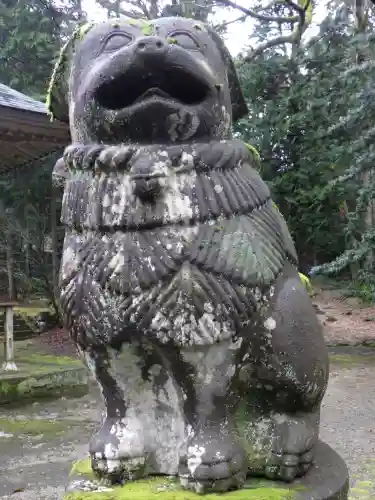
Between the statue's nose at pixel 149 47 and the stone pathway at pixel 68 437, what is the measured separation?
2.34m

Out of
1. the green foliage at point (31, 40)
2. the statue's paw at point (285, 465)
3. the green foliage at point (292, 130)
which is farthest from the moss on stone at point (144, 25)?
the green foliage at point (31, 40)

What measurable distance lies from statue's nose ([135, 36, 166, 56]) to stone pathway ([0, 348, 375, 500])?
234 centimetres

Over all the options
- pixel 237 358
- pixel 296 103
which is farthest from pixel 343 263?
pixel 237 358

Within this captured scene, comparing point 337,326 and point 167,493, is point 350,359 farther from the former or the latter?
point 167,493

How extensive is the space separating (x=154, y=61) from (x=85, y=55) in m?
0.23

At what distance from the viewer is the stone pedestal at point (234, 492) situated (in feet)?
4.62

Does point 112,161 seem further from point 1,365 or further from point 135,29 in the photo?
point 1,365

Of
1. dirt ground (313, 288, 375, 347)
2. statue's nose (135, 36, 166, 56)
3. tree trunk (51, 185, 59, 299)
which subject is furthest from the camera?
tree trunk (51, 185, 59, 299)

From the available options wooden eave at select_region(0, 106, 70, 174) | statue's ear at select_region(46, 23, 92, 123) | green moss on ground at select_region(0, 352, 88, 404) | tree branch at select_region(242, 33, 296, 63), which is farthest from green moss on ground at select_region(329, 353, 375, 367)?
statue's ear at select_region(46, 23, 92, 123)

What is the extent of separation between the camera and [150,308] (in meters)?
1.39

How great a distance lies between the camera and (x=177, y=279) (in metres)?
1.39

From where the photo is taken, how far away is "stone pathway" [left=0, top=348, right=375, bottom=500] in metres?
3.24

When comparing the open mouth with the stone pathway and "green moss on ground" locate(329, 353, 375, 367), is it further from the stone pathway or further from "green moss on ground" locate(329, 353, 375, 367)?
"green moss on ground" locate(329, 353, 375, 367)

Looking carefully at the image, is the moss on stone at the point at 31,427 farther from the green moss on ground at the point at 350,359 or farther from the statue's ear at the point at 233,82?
the green moss on ground at the point at 350,359
